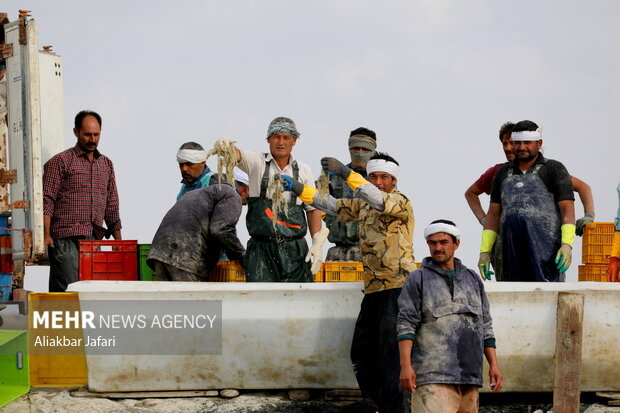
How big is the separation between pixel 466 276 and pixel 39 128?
17.7 feet

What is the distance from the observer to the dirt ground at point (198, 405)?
1013cm

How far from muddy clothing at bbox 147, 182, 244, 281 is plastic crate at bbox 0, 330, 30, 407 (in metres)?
1.45

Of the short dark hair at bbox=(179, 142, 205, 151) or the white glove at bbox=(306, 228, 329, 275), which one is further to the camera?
the short dark hair at bbox=(179, 142, 205, 151)

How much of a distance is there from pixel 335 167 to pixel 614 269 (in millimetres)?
3480

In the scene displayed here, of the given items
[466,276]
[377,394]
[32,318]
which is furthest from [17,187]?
[466,276]

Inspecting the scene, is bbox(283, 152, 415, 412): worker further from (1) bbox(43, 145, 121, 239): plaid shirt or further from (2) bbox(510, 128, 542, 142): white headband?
(1) bbox(43, 145, 121, 239): plaid shirt

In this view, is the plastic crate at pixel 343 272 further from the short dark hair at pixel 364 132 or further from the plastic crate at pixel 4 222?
the plastic crate at pixel 4 222

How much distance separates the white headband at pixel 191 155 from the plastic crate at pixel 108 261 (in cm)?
102

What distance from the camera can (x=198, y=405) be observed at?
1017 cm

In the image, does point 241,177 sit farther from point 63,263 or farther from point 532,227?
point 532,227

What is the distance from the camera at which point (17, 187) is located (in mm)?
11859

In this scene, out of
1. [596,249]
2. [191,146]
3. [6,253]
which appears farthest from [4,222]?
[596,249]

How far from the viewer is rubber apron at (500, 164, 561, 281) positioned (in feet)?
35.4

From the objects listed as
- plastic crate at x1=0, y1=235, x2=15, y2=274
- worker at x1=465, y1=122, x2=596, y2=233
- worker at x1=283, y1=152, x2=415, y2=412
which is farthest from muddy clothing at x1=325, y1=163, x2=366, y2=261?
plastic crate at x1=0, y1=235, x2=15, y2=274
